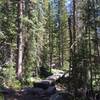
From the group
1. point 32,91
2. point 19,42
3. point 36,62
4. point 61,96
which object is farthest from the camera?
point 36,62

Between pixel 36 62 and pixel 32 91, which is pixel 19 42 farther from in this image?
pixel 36 62

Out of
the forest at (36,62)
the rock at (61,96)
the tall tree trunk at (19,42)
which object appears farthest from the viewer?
the tall tree trunk at (19,42)

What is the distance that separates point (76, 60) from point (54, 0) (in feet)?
115

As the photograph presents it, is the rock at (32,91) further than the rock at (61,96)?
Yes

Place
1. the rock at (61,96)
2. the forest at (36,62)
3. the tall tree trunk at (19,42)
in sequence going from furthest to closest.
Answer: the tall tree trunk at (19,42), the forest at (36,62), the rock at (61,96)

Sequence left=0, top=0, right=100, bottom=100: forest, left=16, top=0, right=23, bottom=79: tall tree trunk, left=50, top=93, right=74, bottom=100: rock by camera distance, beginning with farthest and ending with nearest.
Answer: left=16, top=0, right=23, bottom=79: tall tree trunk < left=0, top=0, right=100, bottom=100: forest < left=50, top=93, right=74, bottom=100: rock

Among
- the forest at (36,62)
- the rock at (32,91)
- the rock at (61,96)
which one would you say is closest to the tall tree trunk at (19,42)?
the forest at (36,62)

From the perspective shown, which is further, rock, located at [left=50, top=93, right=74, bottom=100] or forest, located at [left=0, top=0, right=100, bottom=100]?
forest, located at [left=0, top=0, right=100, bottom=100]

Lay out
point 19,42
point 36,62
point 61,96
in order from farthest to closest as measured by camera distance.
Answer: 1. point 36,62
2. point 19,42
3. point 61,96

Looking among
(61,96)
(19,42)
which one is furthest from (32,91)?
(19,42)

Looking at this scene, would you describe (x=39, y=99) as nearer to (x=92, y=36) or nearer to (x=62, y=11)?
(x=92, y=36)

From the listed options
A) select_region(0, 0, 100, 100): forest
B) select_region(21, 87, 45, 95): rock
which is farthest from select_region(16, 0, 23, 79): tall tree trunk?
select_region(21, 87, 45, 95): rock

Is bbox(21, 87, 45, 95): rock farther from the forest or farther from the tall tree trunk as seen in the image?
the tall tree trunk

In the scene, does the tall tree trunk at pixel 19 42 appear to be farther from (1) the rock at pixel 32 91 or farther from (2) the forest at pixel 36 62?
(1) the rock at pixel 32 91
